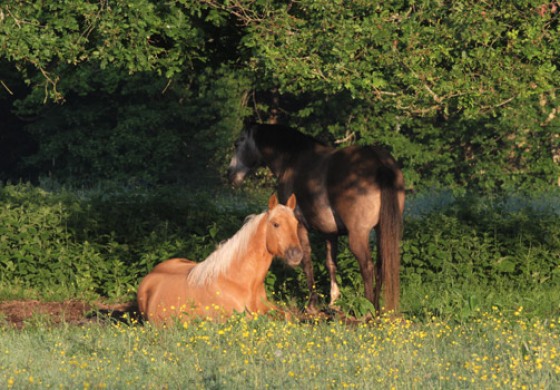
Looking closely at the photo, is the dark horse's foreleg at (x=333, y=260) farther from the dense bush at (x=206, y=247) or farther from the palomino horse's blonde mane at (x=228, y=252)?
the palomino horse's blonde mane at (x=228, y=252)

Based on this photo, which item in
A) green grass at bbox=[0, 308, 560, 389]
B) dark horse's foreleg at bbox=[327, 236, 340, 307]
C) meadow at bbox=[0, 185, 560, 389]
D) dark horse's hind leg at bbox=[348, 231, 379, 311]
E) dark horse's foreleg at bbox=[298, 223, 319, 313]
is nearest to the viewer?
green grass at bbox=[0, 308, 560, 389]

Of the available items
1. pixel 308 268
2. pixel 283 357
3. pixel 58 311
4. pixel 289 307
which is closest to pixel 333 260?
pixel 308 268

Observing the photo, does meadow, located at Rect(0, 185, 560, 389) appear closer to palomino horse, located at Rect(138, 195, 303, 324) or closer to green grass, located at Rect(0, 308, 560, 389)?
green grass, located at Rect(0, 308, 560, 389)

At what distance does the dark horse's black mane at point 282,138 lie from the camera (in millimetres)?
13680

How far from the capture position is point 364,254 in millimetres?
12320

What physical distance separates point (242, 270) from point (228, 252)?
227 mm

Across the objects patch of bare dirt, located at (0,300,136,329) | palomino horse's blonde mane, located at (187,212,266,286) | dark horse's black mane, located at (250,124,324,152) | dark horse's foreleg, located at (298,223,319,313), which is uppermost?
dark horse's black mane, located at (250,124,324,152)

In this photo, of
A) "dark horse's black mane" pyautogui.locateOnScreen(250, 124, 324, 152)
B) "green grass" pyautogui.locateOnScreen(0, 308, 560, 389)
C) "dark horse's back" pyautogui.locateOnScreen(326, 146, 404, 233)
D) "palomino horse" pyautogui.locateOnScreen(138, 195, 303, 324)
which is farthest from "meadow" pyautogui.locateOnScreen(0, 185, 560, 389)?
"dark horse's black mane" pyautogui.locateOnScreen(250, 124, 324, 152)

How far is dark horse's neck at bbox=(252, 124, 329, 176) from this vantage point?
44.7ft

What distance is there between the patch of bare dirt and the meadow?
281 millimetres

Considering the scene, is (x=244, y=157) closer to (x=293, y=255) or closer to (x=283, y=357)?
(x=293, y=255)

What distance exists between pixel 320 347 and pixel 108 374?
1970 millimetres

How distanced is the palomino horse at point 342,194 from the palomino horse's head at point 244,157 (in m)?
0.02

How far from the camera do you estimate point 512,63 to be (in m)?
12.7
